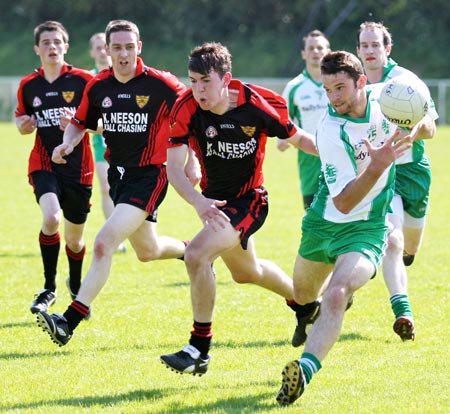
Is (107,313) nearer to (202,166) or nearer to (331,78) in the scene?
(202,166)

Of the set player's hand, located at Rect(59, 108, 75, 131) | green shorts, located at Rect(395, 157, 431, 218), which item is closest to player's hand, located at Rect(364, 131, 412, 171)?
green shorts, located at Rect(395, 157, 431, 218)

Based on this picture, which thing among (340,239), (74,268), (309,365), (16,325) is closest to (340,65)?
(340,239)

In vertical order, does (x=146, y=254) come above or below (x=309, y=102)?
below

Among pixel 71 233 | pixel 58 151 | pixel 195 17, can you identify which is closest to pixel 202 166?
pixel 58 151

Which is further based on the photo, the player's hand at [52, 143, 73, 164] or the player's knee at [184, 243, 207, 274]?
the player's hand at [52, 143, 73, 164]

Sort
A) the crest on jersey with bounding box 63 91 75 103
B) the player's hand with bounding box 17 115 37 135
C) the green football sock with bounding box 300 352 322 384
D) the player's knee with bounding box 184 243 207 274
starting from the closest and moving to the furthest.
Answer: the green football sock with bounding box 300 352 322 384 → the player's knee with bounding box 184 243 207 274 → the player's hand with bounding box 17 115 37 135 → the crest on jersey with bounding box 63 91 75 103

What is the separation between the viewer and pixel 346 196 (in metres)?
5.48

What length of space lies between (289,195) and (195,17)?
1113 inches

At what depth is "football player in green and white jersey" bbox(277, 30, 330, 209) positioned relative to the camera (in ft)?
33.4

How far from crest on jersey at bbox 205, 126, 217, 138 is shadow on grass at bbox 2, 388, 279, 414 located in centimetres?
162

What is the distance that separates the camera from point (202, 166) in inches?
250

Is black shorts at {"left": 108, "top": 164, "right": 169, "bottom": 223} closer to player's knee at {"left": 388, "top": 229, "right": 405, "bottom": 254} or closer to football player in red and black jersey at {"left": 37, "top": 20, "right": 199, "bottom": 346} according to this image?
football player in red and black jersey at {"left": 37, "top": 20, "right": 199, "bottom": 346}

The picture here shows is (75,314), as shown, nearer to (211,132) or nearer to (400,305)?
(211,132)

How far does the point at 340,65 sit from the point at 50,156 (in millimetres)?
3434
